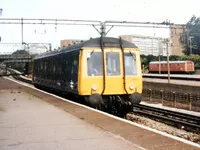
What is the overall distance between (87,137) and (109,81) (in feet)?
21.7

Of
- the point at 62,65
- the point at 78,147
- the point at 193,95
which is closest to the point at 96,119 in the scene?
the point at 78,147

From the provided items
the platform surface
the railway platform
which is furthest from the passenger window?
the platform surface

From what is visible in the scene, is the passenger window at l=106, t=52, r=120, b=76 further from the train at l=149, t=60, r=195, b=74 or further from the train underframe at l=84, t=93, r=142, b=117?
the train at l=149, t=60, r=195, b=74

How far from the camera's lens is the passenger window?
14766 mm

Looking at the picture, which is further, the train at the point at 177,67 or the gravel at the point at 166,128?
the train at the point at 177,67

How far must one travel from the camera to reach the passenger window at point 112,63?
1477 centimetres

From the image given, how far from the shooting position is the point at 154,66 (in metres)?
66.3

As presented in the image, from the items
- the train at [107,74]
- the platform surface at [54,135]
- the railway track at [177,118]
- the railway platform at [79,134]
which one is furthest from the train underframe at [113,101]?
the platform surface at [54,135]

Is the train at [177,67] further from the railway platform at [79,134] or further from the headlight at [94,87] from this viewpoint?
the railway platform at [79,134]

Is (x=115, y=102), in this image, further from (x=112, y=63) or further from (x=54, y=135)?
(x=54, y=135)

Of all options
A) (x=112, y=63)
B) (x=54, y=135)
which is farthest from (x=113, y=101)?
(x=54, y=135)

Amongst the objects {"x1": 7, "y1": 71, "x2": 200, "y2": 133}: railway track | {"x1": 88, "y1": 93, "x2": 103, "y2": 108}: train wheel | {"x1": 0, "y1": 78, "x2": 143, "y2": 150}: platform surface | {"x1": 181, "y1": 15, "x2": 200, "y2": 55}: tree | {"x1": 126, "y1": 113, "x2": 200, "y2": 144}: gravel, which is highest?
{"x1": 181, "y1": 15, "x2": 200, "y2": 55}: tree

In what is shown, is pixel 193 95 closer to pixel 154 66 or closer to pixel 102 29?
pixel 102 29

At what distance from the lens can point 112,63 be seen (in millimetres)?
14844
